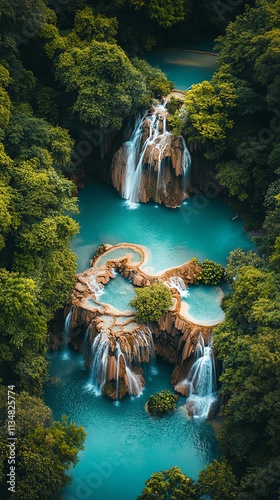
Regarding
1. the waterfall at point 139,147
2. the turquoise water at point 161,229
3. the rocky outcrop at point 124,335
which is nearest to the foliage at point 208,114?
the waterfall at point 139,147

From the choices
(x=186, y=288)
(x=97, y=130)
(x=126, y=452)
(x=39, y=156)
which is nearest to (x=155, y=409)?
(x=126, y=452)

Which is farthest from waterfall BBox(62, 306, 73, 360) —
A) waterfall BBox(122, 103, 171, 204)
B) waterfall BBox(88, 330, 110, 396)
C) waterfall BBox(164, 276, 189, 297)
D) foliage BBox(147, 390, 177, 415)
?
waterfall BBox(122, 103, 171, 204)

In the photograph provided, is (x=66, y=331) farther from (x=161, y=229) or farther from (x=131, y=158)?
(x=131, y=158)

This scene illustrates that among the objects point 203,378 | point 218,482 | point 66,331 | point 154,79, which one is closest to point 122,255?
point 66,331

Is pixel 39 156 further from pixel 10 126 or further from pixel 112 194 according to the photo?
pixel 112 194

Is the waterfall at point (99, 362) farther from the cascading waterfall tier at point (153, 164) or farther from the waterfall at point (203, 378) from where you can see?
the cascading waterfall tier at point (153, 164)

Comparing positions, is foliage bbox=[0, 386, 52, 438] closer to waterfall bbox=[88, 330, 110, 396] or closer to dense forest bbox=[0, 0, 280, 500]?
dense forest bbox=[0, 0, 280, 500]
